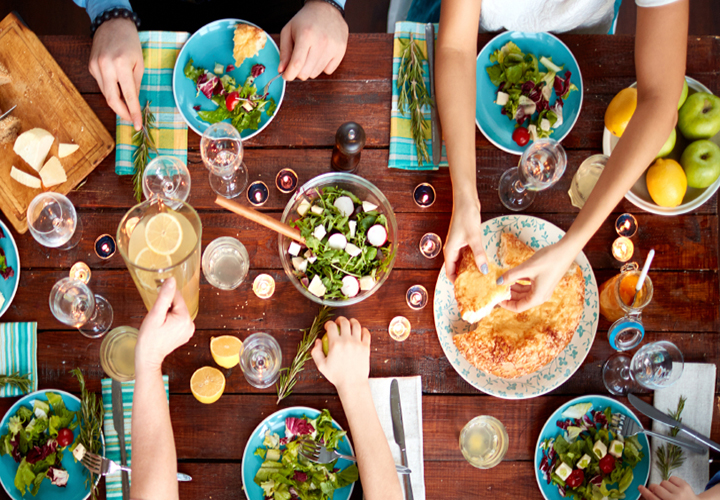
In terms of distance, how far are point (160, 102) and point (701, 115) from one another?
2054mm

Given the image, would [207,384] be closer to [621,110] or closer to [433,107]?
[433,107]

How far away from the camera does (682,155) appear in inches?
70.7

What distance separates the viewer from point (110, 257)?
5.84ft

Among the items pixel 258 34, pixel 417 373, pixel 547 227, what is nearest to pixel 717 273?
pixel 547 227

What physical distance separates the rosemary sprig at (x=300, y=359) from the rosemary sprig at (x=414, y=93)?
0.73 m

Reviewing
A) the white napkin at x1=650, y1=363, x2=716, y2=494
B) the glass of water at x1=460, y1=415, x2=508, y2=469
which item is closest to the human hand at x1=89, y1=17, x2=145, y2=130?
the glass of water at x1=460, y1=415, x2=508, y2=469

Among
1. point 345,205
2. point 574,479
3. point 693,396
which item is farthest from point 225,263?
point 693,396

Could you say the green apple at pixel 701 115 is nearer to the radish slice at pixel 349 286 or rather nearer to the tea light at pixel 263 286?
the radish slice at pixel 349 286

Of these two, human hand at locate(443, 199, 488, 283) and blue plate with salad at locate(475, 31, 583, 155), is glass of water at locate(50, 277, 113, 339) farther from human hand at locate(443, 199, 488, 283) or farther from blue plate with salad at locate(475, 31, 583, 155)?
blue plate with salad at locate(475, 31, 583, 155)

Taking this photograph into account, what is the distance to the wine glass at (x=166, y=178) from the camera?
5.58 ft

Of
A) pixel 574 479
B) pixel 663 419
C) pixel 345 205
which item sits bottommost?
pixel 574 479

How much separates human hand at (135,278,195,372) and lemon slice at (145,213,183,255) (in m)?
0.12

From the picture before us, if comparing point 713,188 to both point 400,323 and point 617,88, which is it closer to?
point 617,88

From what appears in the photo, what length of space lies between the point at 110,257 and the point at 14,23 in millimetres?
1003
